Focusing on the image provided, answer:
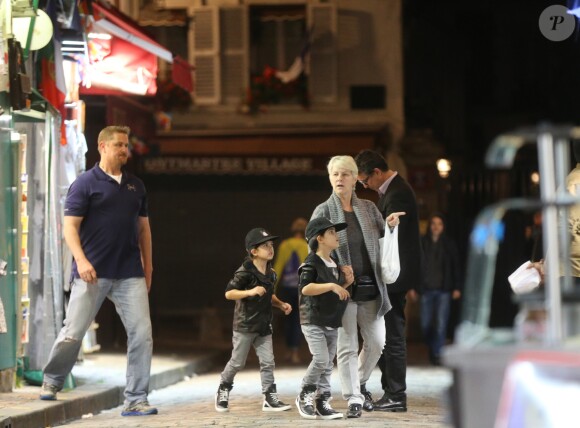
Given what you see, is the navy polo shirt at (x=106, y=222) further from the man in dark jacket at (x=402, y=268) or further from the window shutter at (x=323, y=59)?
the window shutter at (x=323, y=59)

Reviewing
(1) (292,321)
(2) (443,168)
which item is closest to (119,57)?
(1) (292,321)

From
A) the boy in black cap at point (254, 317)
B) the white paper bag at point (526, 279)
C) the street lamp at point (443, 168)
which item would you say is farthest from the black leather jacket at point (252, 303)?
the street lamp at point (443, 168)

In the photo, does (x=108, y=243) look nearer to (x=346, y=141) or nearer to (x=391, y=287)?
(x=391, y=287)

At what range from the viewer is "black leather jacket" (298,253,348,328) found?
1044 centimetres

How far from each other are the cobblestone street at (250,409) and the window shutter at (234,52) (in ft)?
46.5

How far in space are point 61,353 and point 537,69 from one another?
3169cm

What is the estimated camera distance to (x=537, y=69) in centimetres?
4088

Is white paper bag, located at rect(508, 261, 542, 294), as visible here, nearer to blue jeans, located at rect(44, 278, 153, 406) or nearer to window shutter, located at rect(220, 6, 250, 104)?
blue jeans, located at rect(44, 278, 153, 406)

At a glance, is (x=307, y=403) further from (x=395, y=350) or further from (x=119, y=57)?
(x=119, y=57)

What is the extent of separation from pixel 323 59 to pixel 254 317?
1834 cm

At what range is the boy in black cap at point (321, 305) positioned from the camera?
34.2ft

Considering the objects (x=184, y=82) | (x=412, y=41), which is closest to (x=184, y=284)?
(x=412, y=41)

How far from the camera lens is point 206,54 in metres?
29.5

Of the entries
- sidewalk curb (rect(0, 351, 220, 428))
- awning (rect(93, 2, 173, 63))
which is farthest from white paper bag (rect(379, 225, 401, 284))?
awning (rect(93, 2, 173, 63))
